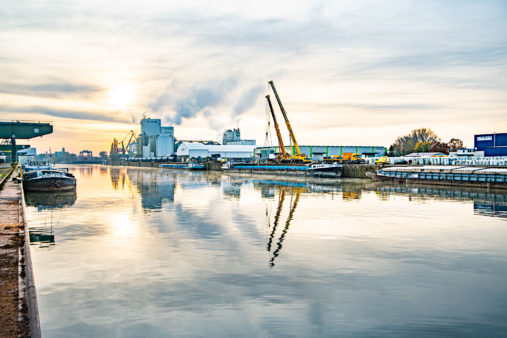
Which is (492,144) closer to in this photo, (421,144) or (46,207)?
(421,144)

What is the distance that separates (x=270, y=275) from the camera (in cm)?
1348

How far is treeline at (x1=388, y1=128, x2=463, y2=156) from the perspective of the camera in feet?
420

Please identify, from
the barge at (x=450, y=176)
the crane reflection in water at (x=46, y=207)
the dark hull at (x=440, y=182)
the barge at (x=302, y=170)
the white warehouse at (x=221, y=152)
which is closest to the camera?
the crane reflection in water at (x=46, y=207)

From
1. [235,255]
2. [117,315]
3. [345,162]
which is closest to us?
[117,315]

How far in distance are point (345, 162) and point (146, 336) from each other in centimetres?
8609

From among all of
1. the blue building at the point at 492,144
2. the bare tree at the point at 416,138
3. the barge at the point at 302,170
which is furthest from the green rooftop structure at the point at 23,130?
the bare tree at the point at 416,138

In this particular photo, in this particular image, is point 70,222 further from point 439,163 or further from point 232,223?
point 439,163

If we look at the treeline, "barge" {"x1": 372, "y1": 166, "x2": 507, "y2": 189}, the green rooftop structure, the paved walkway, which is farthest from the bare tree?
the paved walkway

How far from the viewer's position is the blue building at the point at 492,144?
7654cm

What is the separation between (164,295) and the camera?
11.5 meters

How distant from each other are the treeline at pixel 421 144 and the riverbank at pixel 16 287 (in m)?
125

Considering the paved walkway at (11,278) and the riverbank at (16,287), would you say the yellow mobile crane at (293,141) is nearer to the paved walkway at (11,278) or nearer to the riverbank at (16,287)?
the paved walkway at (11,278)

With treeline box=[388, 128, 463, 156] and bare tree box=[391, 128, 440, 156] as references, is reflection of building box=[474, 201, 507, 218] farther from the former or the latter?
bare tree box=[391, 128, 440, 156]

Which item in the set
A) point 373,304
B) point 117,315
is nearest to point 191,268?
point 117,315
